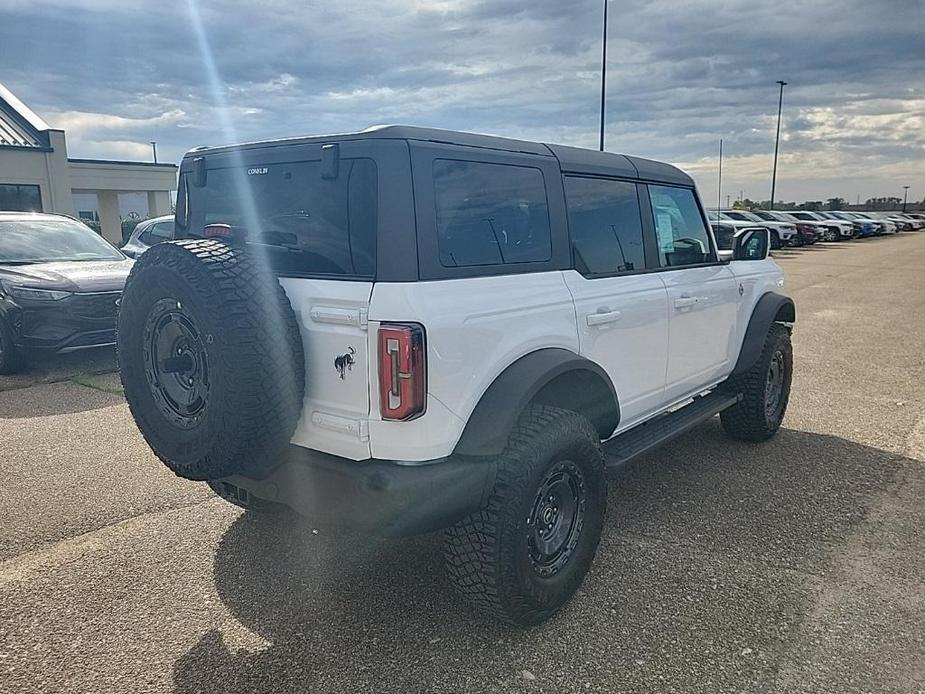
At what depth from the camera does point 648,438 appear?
395cm

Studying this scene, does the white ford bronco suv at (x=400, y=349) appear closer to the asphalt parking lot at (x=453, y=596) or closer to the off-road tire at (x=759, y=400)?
the asphalt parking lot at (x=453, y=596)

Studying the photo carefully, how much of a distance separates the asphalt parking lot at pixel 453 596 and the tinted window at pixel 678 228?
1.43 metres

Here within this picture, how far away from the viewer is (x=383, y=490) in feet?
8.57

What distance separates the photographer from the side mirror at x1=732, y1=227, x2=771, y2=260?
16.9 feet

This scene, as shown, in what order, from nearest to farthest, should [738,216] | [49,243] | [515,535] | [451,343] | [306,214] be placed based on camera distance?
[451,343], [515,535], [306,214], [49,243], [738,216]

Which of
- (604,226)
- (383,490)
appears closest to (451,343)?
(383,490)

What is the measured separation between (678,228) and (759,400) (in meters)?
1.49

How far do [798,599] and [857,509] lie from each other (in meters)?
1.24

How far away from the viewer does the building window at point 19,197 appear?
60.6 ft

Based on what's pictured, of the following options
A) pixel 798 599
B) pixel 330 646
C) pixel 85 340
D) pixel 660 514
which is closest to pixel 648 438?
pixel 660 514

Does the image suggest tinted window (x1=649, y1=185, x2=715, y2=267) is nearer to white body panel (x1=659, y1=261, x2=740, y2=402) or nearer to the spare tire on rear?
white body panel (x1=659, y1=261, x2=740, y2=402)

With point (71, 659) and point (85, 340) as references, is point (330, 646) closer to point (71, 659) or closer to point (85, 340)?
point (71, 659)

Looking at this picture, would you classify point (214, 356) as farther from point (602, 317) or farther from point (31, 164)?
point (31, 164)

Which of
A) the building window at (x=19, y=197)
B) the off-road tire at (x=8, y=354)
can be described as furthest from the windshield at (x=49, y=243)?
the building window at (x=19, y=197)
